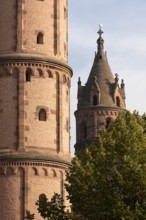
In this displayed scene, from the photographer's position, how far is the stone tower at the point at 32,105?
1868 inches

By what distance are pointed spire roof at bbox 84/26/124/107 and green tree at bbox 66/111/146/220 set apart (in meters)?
43.4

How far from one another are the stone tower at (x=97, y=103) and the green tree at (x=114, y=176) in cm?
4258

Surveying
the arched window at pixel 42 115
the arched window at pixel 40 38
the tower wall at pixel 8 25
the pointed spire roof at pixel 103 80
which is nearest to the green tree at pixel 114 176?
the arched window at pixel 42 115

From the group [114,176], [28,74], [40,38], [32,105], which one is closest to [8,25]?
[40,38]

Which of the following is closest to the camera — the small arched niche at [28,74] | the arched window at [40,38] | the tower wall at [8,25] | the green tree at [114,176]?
the green tree at [114,176]

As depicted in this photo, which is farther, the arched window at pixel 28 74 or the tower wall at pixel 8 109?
the arched window at pixel 28 74

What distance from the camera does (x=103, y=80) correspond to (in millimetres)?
80250

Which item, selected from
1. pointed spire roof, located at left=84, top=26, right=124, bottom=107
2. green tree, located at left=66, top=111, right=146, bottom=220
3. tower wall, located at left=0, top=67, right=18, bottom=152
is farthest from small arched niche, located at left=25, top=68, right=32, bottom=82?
pointed spire roof, located at left=84, top=26, right=124, bottom=107

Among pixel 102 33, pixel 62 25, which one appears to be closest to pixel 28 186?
pixel 62 25

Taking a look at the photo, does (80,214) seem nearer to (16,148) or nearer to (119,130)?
(119,130)

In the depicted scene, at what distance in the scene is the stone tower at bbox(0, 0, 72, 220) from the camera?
156 feet

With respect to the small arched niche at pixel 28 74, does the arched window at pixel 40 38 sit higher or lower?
higher

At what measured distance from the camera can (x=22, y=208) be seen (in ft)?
154

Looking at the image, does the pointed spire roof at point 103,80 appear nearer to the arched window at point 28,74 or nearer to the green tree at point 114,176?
the arched window at point 28,74
